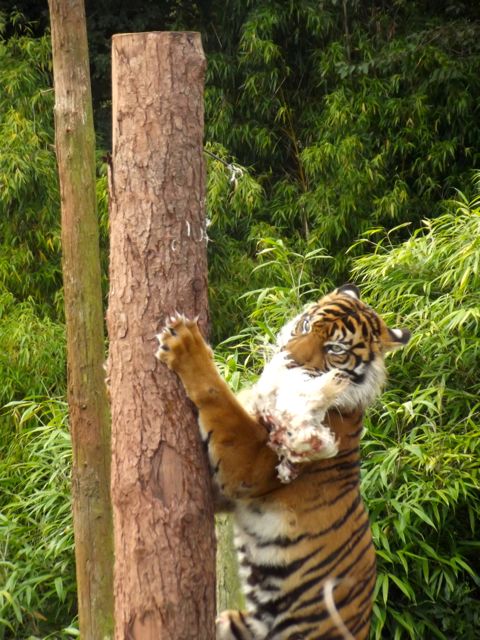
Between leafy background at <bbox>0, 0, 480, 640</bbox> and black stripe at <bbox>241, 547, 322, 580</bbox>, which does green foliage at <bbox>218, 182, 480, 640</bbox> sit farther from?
black stripe at <bbox>241, 547, 322, 580</bbox>

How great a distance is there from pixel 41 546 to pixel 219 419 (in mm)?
2490

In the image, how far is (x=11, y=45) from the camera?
273 inches

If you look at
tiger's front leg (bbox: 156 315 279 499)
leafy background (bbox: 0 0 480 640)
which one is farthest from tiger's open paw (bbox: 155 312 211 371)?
leafy background (bbox: 0 0 480 640)

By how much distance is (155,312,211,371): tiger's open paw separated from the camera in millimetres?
2180

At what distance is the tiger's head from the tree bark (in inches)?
18.7

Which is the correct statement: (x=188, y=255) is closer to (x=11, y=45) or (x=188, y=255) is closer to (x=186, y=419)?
(x=186, y=419)

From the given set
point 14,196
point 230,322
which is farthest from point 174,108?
point 230,322

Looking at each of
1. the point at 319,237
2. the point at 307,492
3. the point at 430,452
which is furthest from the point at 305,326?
the point at 319,237

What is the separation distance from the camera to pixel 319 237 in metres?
7.26

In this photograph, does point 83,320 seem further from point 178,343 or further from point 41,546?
point 178,343

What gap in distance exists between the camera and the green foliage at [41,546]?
432cm

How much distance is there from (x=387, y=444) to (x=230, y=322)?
2482 millimetres

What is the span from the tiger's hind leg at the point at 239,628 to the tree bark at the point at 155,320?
1.31 feet

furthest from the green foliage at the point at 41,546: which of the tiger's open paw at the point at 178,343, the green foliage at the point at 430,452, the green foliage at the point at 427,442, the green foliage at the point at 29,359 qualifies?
the tiger's open paw at the point at 178,343
